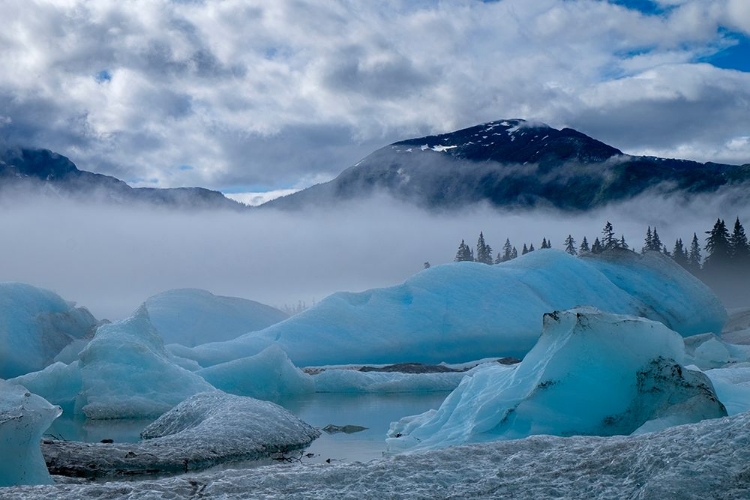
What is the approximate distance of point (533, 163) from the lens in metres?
145

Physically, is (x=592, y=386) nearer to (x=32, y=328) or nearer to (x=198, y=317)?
(x=32, y=328)

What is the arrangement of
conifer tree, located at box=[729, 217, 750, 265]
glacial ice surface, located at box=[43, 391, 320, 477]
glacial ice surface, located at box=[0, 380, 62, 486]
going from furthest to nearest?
conifer tree, located at box=[729, 217, 750, 265], glacial ice surface, located at box=[43, 391, 320, 477], glacial ice surface, located at box=[0, 380, 62, 486]

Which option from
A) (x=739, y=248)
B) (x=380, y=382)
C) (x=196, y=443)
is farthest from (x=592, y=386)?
(x=739, y=248)

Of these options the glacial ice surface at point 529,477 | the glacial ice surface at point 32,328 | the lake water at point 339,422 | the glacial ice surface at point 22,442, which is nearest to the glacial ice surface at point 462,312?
the glacial ice surface at point 32,328

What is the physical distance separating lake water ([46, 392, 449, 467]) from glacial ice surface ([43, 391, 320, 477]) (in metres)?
0.42

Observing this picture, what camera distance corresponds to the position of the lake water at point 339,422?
30.8 ft

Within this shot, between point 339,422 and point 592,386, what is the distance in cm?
523

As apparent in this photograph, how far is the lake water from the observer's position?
30.8ft

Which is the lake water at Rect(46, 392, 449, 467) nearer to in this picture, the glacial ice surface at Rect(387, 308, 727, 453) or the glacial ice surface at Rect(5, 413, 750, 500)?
the glacial ice surface at Rect(387, 308, 727, 453)

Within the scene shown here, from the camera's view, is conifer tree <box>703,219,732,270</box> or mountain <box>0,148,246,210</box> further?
mountain <box>0,148,246,210</box>

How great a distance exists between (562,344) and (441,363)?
17.1 metres

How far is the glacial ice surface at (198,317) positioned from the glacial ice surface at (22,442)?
2112cm

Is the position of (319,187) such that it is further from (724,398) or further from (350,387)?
(724,398)

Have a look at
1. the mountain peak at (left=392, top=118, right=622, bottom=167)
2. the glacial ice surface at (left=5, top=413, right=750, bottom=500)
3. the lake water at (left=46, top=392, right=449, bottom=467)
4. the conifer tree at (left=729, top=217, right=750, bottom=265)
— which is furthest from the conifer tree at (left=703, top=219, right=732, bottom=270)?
the mountain peak at (left=392, top=118, right=622, bottom=167)
